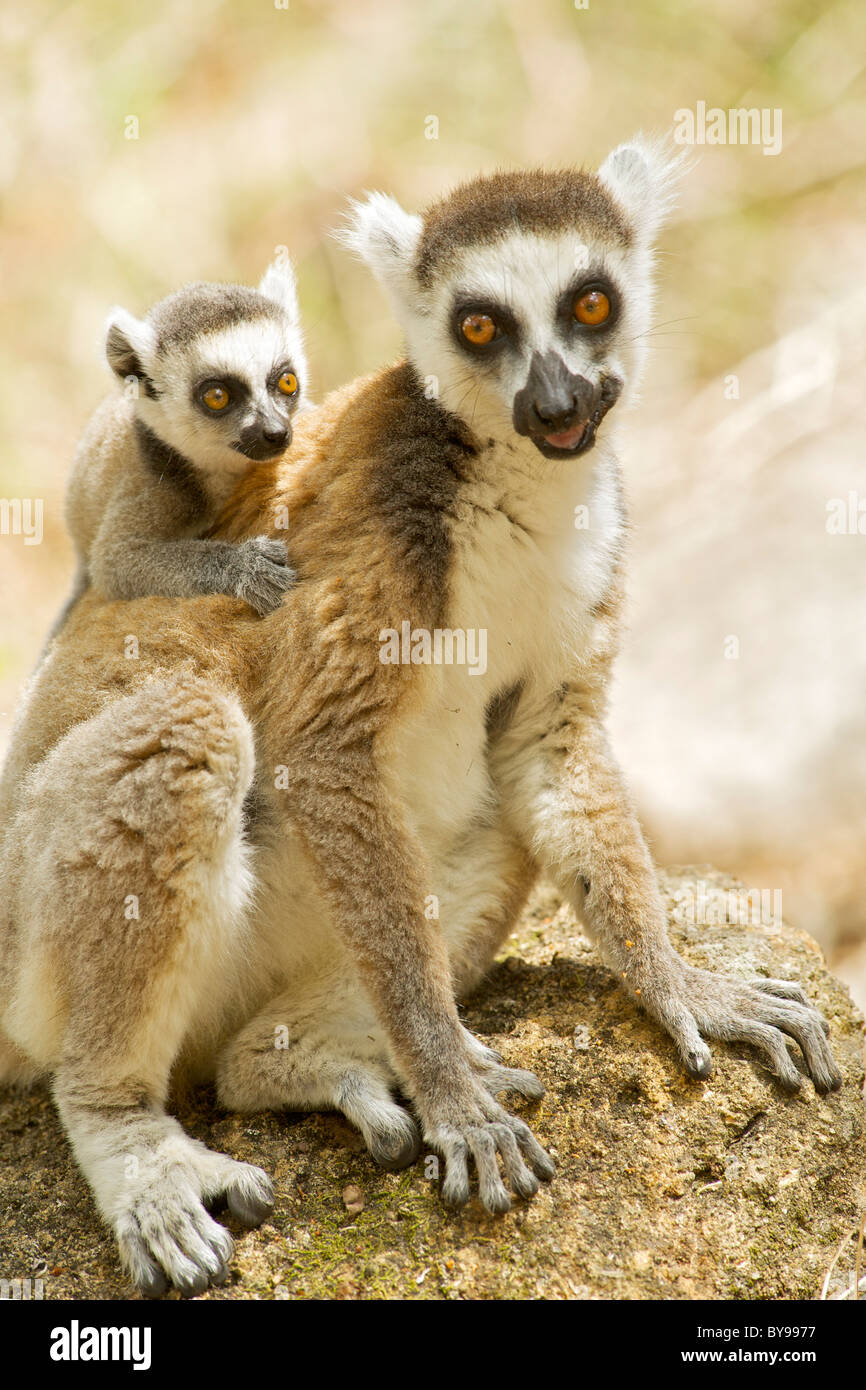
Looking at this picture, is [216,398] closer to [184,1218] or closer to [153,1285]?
[184,1218]

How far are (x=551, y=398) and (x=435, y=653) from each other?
995mm

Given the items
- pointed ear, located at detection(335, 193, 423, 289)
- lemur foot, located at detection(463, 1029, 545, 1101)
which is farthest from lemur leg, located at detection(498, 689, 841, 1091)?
pointed ear, located at detection(335, 193, 423, 289)

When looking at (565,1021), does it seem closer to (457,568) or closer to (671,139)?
(457,568)

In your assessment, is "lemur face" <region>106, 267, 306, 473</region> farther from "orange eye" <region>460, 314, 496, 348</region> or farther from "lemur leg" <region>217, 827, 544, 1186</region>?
"lemur leg" <region>217, 827, 544, 1186</region>

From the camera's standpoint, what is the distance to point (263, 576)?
4676 mm

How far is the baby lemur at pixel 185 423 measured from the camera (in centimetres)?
524

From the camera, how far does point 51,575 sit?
1240cm

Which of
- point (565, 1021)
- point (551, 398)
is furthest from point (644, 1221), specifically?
point (551, 398)

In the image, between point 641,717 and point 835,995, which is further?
point 641,717

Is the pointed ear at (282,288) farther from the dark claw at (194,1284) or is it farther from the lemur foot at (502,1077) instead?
the dark claw at (194,1284)

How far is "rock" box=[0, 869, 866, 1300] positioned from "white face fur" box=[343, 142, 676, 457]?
233cm

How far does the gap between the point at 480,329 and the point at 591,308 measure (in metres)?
0.43

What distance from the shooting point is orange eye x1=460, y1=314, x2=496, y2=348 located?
4.48m

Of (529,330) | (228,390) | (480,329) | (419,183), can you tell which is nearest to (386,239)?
(480,329)
